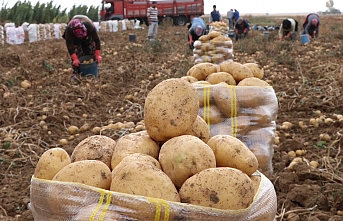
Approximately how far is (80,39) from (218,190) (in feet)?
21.1

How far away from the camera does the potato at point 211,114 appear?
307cm

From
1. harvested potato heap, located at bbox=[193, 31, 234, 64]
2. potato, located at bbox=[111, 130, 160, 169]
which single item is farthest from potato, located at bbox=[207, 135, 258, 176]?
harvested potato heap, located at bbox=[193, 31, 234, 64]

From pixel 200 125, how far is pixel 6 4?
65.6ft

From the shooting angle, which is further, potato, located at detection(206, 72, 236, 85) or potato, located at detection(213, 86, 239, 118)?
potato, located at detection(206, 72, 236, 85)

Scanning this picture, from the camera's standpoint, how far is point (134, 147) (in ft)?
6.28

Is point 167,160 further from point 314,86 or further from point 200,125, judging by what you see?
point 314,86

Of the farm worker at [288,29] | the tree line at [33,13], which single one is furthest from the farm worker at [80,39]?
the tree line at [33,13]

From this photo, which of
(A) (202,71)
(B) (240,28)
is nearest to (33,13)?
(B) (240,28)

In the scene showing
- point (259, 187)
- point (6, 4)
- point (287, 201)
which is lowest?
point (287, 201)

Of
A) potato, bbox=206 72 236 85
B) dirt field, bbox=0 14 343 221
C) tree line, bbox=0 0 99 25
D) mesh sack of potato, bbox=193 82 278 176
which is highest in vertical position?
tree line, bbox=0 0 99 25

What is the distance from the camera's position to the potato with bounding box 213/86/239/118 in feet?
9.97

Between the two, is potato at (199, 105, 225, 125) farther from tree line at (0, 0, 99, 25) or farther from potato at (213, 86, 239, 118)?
tree line at (0, 0, 99, 25)

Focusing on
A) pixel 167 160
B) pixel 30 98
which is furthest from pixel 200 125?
pixel 30 98

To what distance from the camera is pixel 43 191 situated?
5.52 ft
